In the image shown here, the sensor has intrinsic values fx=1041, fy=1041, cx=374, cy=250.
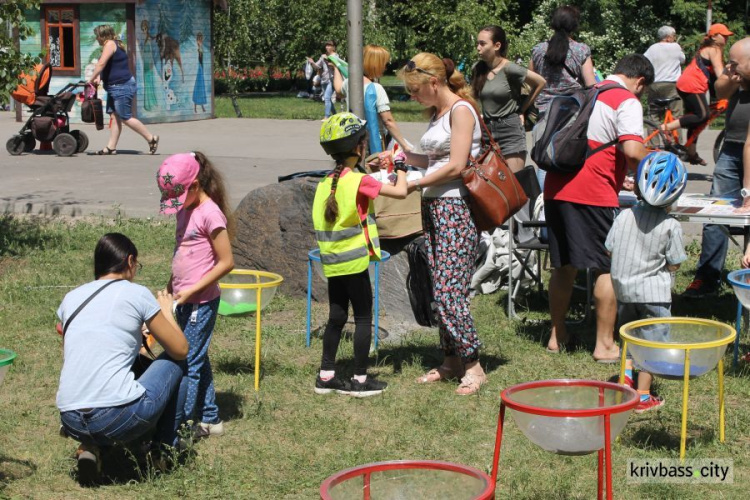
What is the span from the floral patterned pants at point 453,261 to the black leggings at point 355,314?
41 cm

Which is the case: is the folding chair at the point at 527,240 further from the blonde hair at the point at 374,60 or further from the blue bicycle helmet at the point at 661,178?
the blonde hair at the point at 374,60

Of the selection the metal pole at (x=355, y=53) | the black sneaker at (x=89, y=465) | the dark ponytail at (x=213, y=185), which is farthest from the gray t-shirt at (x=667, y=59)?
the black sneaker at (x=89, y=465)

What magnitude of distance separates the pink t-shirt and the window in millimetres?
17878

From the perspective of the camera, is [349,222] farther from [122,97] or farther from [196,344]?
[122,97]

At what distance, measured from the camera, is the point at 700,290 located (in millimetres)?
7855

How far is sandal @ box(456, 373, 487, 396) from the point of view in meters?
5.84

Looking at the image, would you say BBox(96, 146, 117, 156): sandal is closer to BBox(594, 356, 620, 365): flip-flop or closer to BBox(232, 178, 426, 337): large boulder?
BBox(232, 178, 426, 337): large boulder

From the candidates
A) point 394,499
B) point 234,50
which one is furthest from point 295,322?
point 234,50

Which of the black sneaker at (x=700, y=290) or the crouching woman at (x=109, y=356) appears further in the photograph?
the black sneaker at (x=700, y=290)

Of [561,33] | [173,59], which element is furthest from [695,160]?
[173,59]

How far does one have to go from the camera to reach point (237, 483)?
4.69 meters

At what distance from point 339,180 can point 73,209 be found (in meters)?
6.56

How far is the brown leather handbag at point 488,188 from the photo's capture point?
570cm

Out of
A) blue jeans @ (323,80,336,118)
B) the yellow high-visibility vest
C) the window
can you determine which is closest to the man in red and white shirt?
the yellow high-visibility vest
